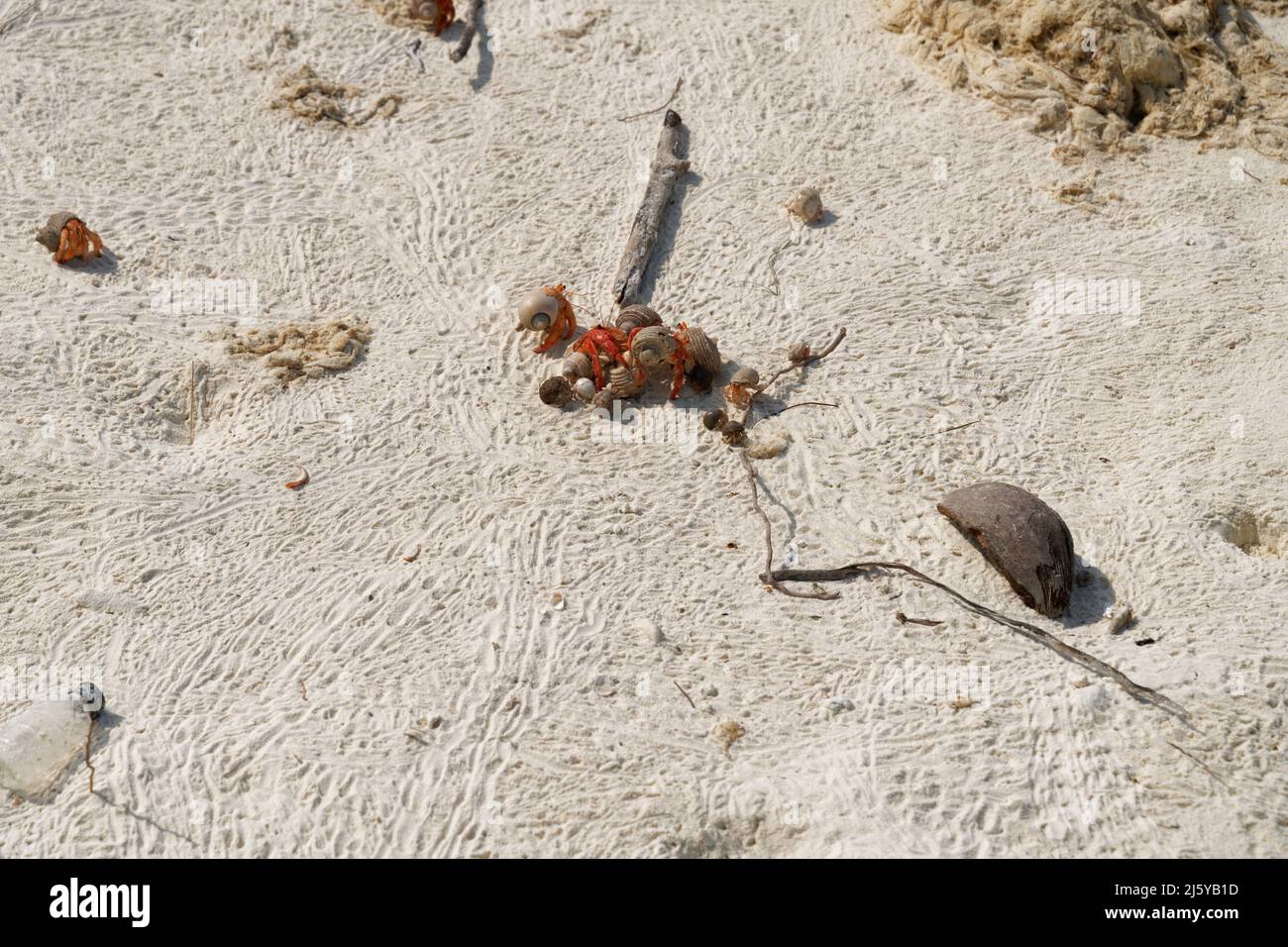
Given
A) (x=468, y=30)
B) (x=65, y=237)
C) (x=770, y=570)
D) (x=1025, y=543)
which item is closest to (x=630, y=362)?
(x=770, y=570)

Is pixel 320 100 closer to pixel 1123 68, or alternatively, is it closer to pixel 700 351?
pixel 700 351

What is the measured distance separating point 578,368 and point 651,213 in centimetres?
204

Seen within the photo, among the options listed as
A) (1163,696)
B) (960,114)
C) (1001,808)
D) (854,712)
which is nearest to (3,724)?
(854,712)

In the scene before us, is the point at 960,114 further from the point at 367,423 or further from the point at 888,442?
the point at 367,423

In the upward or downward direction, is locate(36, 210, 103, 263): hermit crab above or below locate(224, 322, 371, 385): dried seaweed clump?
above

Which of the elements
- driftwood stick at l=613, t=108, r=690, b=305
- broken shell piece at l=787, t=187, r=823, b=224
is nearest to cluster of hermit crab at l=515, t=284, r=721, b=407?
driftwood stick at l=613, t=108, r=690, b=305

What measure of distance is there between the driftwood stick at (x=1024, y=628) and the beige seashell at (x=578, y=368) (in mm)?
2031

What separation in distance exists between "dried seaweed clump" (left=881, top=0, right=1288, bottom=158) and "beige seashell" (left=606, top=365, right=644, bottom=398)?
4.60 m

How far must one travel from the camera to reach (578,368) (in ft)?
26.6

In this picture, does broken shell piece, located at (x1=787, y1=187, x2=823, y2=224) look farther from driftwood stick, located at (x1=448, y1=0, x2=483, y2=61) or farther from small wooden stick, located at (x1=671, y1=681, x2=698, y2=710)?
small wooden stick, located at (x1=671, y1=681, x2=698, y2=710)

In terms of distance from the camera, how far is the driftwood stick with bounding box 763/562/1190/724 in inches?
242

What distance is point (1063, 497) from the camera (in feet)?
24.6

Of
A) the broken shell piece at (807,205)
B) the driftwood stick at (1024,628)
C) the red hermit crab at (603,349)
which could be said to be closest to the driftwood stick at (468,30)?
the broken shell piece at (807,205)

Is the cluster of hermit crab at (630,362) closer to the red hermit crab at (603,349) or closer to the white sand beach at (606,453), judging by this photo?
the red hermit crab at (603,349)
